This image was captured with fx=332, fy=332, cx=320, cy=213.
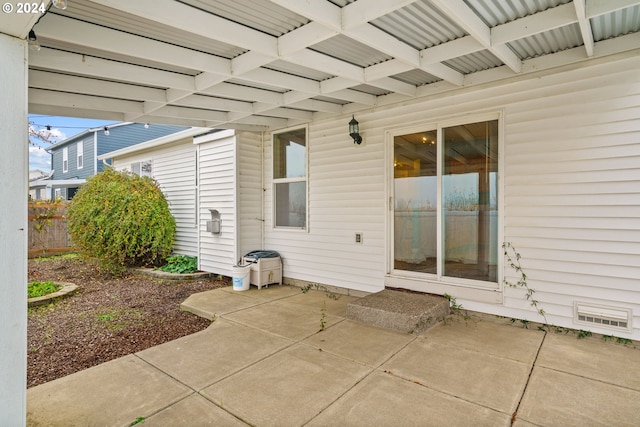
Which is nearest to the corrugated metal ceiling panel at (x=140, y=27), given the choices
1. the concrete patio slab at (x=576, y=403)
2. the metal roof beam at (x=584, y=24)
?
the metal roof beam at (x=584, y=24)

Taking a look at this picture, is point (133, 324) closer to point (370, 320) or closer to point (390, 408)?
point (370, 320)

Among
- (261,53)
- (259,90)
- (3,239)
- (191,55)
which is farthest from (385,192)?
(3,239)

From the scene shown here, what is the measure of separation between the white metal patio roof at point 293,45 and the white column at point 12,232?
0.69 ft

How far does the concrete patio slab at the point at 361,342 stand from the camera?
120 inches

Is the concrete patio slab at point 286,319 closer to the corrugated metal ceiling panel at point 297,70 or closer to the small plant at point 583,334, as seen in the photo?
the small plant at point 583,334

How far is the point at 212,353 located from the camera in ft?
10.3

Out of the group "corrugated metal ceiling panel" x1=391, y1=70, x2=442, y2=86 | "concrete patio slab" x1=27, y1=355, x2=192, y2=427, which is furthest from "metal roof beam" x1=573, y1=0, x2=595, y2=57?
"concrete patio slab" x1=27, y1=355, x2=192, y2=427

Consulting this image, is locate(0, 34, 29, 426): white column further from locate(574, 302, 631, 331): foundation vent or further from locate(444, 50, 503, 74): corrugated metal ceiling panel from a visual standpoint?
locate(574, 302, 631, 331): foundation vent

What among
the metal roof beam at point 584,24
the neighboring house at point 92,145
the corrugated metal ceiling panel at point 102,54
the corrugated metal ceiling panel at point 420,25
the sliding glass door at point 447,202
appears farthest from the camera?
the neighboring house at point 92,145

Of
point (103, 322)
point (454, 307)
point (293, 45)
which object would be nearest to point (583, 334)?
point (454, 307)

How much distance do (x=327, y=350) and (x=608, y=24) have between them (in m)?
3.80

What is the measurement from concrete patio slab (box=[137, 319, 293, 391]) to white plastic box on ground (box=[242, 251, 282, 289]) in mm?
1788

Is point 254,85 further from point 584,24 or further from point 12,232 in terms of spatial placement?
point 584,24

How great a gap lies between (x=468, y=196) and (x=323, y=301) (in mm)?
2425
